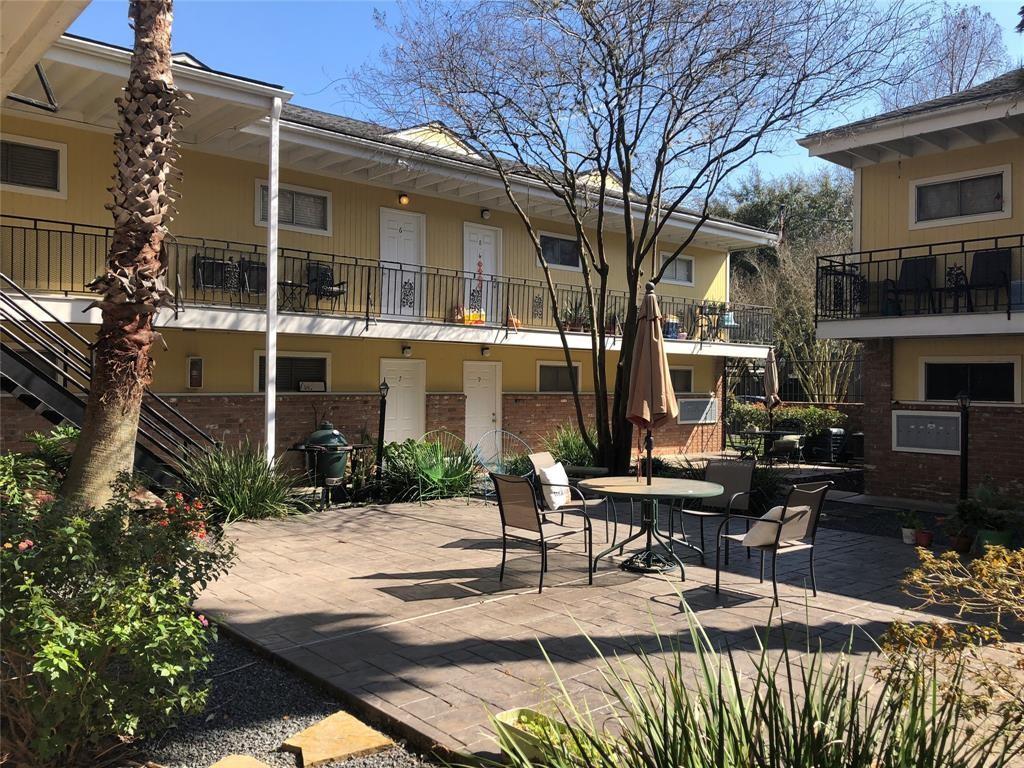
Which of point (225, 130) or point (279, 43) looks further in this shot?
point (225, 130)

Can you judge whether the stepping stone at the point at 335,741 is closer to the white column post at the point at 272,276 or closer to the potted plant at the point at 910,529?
the potted plant at the point at 910,529

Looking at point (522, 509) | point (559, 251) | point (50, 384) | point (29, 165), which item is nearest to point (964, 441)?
Answer: point (522, 509)

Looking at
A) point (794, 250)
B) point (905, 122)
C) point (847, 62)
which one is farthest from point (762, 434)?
point (794, 250)


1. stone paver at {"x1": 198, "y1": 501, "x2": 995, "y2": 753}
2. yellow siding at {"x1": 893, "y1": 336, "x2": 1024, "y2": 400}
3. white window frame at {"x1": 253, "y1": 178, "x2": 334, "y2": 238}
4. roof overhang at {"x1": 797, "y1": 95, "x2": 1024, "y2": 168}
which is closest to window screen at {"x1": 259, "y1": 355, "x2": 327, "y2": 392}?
white window frame at {"x1": 253, "y1": 178, "x2": 334, "y2": 238}

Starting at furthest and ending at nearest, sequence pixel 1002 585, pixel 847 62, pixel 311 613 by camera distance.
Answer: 1. pixel 847 62
2. pixel 311 613
3. pixel 1002 585

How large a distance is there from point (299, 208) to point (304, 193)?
31 cm

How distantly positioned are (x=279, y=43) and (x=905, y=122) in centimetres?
954

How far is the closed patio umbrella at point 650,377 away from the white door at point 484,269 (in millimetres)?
9561

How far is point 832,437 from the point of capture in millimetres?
17109

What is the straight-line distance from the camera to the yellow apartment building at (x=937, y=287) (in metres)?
11.9

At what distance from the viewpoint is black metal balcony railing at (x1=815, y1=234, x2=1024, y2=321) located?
11.9m

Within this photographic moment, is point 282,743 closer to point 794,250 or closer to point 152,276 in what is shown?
point 152,276

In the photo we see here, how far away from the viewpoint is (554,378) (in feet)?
62.4

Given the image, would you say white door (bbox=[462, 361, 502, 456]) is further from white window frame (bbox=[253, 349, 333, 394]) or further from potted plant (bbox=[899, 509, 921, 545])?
potted plant (bbox=[899, 509, 921, 545])
